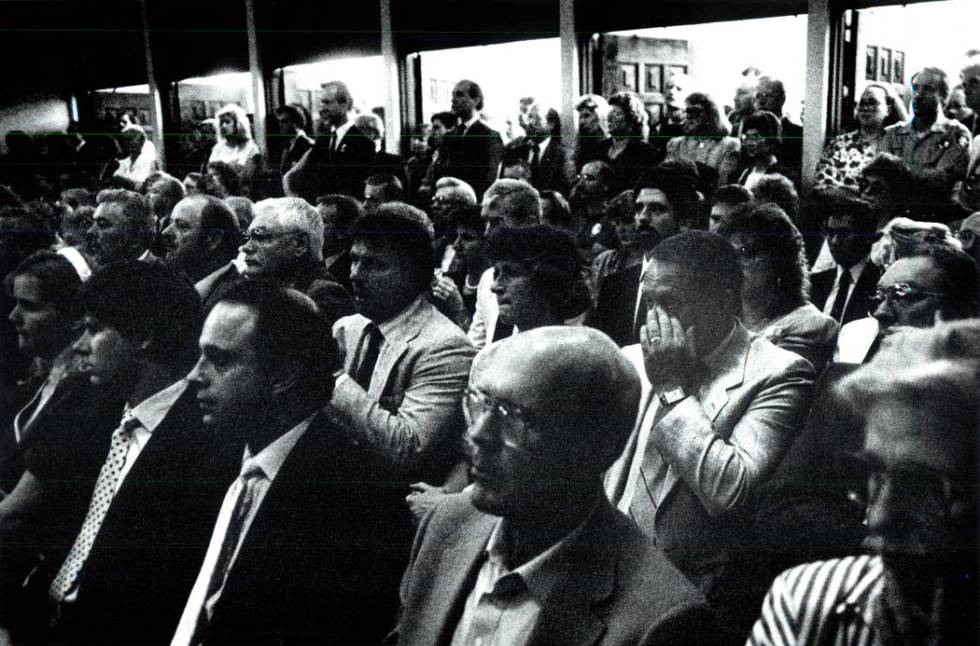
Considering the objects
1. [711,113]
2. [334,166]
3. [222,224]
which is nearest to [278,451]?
[222,224]

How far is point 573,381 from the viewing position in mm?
1280

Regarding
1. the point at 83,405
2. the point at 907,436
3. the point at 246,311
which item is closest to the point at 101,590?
the point at 83,405

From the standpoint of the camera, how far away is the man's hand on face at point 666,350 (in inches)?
62.0

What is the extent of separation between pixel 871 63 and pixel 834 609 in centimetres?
229

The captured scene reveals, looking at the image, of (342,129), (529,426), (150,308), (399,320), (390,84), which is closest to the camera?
(529,426)

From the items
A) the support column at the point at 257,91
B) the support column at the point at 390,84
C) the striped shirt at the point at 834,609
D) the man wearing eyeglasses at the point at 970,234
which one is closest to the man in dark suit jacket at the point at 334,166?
the support column at the point at 257,91

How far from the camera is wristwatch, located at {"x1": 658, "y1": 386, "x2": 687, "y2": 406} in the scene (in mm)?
1555

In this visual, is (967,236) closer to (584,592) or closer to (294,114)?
(584,592)

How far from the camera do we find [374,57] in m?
5.15

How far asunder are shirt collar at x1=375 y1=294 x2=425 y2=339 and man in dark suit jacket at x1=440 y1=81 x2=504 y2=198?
1.79 metres

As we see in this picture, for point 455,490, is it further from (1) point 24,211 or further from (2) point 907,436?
(1) point 24,211

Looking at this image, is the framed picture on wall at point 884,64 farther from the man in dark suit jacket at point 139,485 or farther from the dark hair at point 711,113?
the man in dark suit jacket at point 139,485

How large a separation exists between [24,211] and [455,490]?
218 centimetres

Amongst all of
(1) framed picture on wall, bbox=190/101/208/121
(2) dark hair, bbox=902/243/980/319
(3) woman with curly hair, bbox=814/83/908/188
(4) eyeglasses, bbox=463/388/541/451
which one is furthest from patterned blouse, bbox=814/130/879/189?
(1) framed picture on wall, bbox=190/101/208/121
